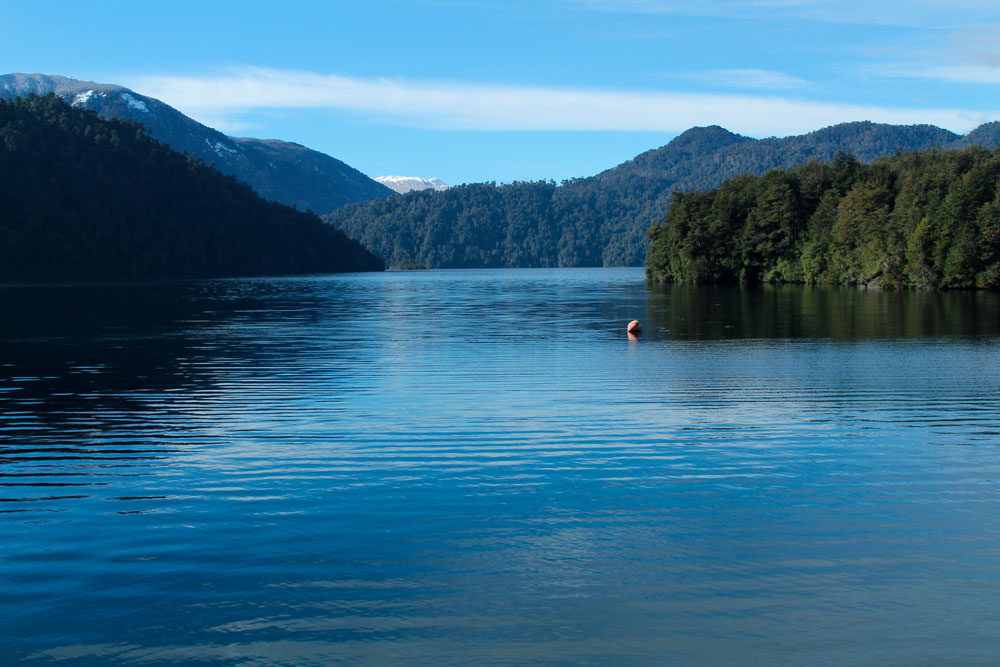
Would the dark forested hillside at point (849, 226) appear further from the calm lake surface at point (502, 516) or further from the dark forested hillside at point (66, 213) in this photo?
the dark forested hillside at point (66, 213)

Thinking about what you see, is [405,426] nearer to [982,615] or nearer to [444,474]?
[444,474]

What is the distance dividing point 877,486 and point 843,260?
100 meters

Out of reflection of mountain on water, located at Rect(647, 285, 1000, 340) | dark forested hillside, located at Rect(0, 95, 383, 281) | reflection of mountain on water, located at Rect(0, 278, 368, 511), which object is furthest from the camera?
dark forested hillside, located at Rect(0, 95, 383, 281)

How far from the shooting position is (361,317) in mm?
57844

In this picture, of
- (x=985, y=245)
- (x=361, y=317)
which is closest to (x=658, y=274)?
(x=985, y=245)

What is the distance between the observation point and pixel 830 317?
5147cm

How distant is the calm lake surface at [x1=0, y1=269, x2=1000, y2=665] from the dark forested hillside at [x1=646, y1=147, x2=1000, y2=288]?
7007 centimetres

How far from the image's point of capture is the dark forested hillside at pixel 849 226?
8981 cm

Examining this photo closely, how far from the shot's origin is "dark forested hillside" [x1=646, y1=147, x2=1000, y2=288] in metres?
89.8

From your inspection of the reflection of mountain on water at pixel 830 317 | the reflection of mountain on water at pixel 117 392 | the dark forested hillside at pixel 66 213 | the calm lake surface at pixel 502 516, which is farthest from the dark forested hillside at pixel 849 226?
the dark forested hillside at pixel 66 213

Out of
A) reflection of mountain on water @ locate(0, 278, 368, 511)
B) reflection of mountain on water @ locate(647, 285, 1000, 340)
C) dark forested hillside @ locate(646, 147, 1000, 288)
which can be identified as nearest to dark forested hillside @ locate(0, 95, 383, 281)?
dark forested hillside @ locate(646, 147, 1000, 288)

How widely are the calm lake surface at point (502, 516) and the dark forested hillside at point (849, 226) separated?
70067 millimetres

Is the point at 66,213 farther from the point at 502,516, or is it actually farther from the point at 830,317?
the point at 502,516

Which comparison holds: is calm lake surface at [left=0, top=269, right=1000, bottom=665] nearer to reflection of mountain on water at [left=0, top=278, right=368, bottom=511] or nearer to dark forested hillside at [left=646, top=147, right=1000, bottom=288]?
reflection of mountain on water at [left=0, top=278, right=368, bottom=511]
